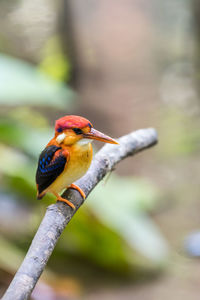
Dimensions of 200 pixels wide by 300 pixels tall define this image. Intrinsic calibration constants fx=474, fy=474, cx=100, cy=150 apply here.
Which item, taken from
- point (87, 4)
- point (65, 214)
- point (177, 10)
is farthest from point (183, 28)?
point (65, 214)

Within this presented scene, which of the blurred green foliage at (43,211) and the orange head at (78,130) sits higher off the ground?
the blurred green foliage at (43,211)

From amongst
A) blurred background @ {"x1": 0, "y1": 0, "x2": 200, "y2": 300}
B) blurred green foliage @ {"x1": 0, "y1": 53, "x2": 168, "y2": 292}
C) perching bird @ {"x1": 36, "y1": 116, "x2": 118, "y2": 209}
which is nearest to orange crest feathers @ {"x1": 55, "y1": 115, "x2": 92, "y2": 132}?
perching bird @ {"x1": 36, "y1": 116, "x2": 118, "y2": 209}

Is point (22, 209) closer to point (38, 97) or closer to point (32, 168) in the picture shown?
point (32, 168)

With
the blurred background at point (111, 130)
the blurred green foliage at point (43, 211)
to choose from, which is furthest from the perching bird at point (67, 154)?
the blurred green foliage at point (43, 211)

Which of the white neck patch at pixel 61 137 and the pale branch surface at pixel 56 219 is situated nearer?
the pale branch surface at pixel 56 219

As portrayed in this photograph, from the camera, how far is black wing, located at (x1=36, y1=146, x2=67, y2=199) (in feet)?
3.92

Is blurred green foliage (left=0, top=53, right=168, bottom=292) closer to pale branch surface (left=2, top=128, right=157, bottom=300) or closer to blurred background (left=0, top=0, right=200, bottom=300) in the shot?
blurred background (left=0, top=0, right=200, bottom=300)

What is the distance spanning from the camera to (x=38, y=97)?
2965 millimetres

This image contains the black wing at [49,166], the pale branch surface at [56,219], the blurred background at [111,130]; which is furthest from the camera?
the blurred background at [111,130]

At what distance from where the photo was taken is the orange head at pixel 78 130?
105 cm

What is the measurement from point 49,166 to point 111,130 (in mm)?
4576

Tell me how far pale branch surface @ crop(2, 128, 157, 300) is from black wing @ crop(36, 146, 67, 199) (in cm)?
7

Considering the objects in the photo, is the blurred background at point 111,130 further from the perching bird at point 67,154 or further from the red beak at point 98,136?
the red beak at point 98,136

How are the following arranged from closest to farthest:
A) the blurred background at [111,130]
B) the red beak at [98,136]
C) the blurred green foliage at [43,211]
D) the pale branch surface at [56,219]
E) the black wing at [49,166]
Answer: the pale branch surface at [56,219], the red beak at [98,136], the black wing at [49,166], the blurred green foliage at [43,211], the blurred background at [111,130]
